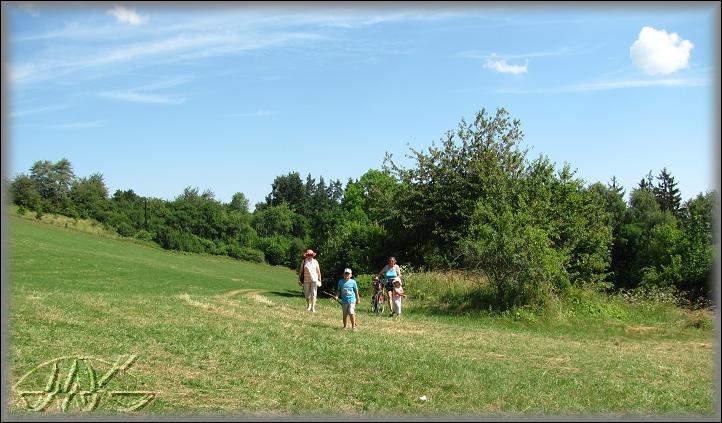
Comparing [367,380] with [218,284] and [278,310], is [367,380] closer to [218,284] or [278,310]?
[278,310]

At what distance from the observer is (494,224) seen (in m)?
22.8

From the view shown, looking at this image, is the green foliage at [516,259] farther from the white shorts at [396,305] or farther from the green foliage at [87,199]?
the green foliage at [87,199]

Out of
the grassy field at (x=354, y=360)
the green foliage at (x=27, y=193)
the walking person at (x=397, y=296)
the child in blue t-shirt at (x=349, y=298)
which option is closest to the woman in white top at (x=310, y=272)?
the grassy field at (x=354, y=360)

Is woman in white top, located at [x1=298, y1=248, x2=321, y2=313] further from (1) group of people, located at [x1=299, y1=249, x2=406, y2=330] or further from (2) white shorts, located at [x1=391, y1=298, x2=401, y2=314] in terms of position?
(2) white shorts, located at [x1=391, y1=298, x2=401, y2=314]

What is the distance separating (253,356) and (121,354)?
1.99 m

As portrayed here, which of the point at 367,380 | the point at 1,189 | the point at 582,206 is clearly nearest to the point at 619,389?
the point at 367,380

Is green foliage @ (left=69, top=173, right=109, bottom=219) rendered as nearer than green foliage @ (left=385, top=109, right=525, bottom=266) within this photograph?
No

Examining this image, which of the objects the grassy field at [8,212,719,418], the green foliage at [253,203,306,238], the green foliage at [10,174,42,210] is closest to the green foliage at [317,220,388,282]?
the grassy field at [8,212,719,418]

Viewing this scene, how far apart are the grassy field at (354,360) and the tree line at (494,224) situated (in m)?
2.89

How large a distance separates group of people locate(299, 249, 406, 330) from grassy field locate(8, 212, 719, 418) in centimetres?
67

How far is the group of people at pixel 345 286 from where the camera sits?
1512 centimetres

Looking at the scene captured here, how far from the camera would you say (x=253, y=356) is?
10.5m

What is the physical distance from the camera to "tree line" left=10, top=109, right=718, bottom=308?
878 inches

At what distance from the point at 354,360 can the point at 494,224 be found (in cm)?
1297
